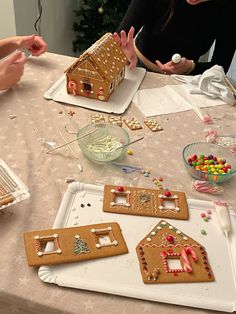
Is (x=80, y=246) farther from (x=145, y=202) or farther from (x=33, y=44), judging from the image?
(x=33, y=44)

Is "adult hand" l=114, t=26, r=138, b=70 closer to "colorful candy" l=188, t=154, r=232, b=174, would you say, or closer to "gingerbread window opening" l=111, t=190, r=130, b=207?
"colorful candy" l=188, t=154, r=232, b=174

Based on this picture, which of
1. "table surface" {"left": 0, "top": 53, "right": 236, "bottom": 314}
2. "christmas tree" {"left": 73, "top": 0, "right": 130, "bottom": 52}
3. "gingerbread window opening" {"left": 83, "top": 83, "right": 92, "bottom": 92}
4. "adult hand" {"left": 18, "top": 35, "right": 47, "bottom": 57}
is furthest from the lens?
"christmas tree" {"left": 73, "top": 0, "right": 130, "bottom": 52}

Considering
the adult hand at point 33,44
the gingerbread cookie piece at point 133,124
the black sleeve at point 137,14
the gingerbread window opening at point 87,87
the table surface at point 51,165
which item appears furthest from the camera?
the black sleeve at point 137,14

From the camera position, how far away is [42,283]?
724 mm

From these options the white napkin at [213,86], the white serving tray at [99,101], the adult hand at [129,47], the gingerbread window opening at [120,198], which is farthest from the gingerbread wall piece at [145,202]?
the adult hand at [129,47]

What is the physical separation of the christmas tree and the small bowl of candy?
Answer: 1750 mm

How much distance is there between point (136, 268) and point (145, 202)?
0.62 ft

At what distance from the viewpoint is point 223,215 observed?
89 centimetres

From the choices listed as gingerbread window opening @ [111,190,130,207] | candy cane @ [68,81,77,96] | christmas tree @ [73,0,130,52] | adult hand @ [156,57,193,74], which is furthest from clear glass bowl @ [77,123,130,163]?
christmas tree @ [73,0,130,52]

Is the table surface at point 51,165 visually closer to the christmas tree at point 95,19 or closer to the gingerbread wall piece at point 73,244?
the gingerbread wall piece at point 73,244

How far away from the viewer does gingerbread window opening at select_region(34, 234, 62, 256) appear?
2.51 ft

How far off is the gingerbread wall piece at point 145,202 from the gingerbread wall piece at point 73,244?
67 millimetres

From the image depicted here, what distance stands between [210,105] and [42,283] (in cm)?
89

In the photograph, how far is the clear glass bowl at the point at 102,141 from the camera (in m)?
1.04
